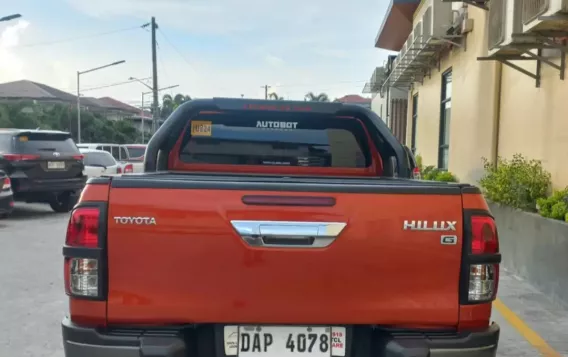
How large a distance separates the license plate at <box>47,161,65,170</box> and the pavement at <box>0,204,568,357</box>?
3.41m

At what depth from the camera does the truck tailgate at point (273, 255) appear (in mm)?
2793

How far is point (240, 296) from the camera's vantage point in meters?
2.83

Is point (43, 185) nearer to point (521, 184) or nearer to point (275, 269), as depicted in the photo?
point (521, 184)

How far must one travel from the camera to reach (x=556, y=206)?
6859 mm

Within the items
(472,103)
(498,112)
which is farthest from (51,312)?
(472,103)

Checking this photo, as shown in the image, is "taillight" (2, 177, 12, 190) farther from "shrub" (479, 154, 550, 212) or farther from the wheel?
"shrub" (479, 154, 550, 212)

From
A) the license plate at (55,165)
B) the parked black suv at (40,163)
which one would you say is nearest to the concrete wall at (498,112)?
the parked black suv at (40,163)

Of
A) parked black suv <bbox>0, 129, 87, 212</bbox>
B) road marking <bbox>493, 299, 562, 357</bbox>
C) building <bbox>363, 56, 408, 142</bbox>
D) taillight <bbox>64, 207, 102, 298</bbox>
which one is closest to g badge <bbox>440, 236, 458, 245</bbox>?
taillight <bbox>64, 207, 102, 298</bbox>

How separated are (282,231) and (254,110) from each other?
212 centimetres

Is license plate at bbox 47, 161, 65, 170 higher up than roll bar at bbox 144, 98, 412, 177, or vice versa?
roll bar at bbox 144, 98, 412, 177

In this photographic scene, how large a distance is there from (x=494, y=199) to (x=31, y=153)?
29.8ft

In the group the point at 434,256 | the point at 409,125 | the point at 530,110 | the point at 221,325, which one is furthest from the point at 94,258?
the point at 409,125

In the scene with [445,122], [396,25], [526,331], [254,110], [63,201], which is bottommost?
[526,331]

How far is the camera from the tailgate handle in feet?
9.18
